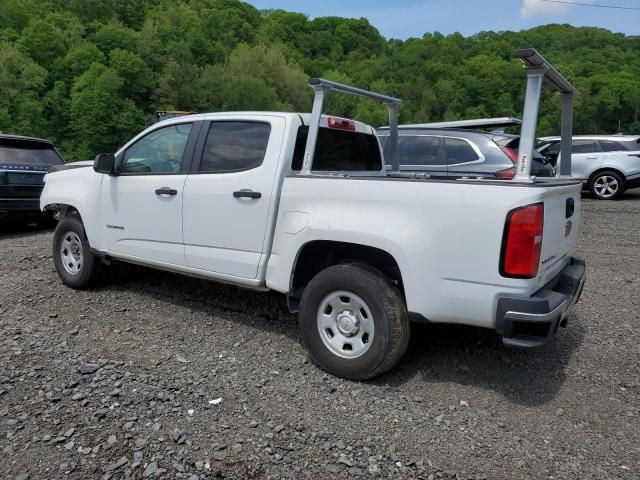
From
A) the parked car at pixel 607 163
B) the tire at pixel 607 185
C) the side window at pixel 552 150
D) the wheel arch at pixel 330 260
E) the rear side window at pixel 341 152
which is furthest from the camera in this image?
the tire at pixel 607 185

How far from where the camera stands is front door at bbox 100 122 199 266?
4320 millimetres

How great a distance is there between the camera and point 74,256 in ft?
17.6

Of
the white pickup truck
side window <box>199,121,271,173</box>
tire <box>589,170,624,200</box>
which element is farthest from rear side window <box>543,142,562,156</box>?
side window <box>199,121,271,173</box>

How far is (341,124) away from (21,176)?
20.8 feet

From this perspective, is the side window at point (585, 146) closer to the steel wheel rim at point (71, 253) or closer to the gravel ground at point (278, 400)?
the gravel ground at point (278, 400)

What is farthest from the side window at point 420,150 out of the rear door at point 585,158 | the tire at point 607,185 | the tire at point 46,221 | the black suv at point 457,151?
the tire at point 607,185

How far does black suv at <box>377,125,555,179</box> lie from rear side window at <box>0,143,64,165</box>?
18.7 ft

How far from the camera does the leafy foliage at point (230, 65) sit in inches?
1970

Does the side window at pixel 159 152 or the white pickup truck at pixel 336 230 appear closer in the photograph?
the white pickup truck at pixel 336 230

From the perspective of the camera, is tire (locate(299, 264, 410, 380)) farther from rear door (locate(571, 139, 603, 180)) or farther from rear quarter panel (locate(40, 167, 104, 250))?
rear door (locate(571, 139, 603, 180))

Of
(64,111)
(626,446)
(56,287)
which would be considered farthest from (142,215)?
(64,111)

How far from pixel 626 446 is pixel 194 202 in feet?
10.9

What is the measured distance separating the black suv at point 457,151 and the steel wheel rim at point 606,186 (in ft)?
18.0

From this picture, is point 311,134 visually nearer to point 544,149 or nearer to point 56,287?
point 56,287
